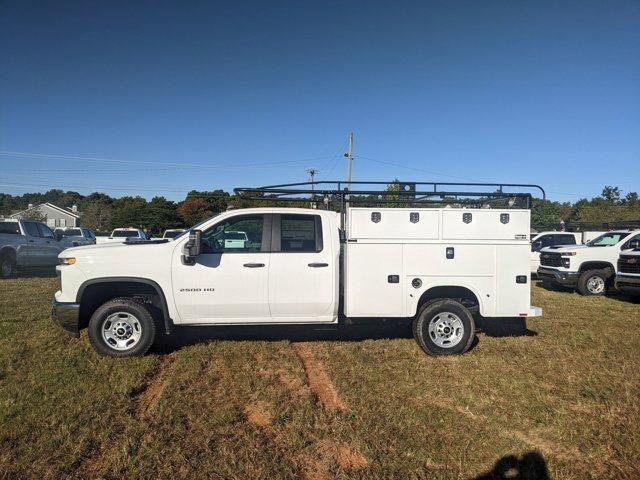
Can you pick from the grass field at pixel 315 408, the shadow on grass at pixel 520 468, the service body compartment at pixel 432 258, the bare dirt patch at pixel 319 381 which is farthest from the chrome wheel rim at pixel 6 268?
the shadow on grass at pixel 520 468

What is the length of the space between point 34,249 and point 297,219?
1279 centimetres

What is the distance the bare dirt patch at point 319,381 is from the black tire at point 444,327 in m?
1.42

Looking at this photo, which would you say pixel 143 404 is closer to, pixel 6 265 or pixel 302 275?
pixel 302 275

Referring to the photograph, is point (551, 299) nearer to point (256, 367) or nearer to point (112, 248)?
point (256, 367)

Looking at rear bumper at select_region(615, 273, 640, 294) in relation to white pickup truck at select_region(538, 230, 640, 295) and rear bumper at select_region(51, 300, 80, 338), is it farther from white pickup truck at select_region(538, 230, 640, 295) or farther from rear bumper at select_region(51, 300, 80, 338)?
rear bumper at select_region(51, 300, 80, 338)

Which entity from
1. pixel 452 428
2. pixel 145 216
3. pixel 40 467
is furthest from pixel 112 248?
pixel 145 216

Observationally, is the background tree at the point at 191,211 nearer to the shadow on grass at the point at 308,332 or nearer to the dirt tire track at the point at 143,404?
the shadow on grass at the point at 308,332

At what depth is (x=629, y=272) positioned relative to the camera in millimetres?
10797

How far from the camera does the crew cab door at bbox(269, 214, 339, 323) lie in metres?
6.01

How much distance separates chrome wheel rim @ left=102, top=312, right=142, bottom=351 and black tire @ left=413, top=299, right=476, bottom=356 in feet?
11.9

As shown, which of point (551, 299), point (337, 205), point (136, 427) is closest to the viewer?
point (136, 427)

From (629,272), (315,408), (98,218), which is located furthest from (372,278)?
(98,218)

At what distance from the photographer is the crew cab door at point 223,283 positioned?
5918 mm

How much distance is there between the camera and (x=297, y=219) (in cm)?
626
